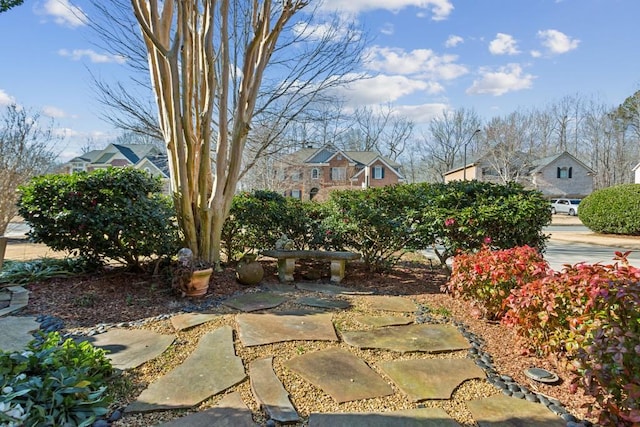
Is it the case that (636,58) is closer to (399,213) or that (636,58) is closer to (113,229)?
(399,213)

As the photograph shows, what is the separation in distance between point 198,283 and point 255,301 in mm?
683

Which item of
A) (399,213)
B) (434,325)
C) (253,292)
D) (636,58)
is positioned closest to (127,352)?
(253,292)

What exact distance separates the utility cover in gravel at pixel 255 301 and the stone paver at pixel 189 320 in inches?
14.9

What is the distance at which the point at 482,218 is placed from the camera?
14.2 feet

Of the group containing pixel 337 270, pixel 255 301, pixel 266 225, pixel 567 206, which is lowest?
pixel 255 301

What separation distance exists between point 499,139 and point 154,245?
24.7m

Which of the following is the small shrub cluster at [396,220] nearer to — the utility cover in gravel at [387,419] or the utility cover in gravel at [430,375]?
the utility cover in gravel at [430,375]

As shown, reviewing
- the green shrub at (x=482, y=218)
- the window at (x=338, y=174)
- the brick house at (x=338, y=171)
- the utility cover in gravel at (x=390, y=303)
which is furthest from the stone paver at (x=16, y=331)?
the window at (x=338, y=174)

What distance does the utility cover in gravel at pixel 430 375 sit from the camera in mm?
2047

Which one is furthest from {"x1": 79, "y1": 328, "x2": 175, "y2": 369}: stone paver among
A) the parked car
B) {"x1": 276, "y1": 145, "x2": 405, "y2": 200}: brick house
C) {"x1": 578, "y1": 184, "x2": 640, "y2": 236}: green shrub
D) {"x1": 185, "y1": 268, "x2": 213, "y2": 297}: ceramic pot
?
the parked car

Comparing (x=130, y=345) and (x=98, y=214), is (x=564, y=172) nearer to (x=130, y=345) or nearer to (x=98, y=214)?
(x=98, y=214)

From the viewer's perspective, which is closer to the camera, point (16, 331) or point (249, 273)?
point (16, 331)

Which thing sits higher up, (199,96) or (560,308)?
(199,96)

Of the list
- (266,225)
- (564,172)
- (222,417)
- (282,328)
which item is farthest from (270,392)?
(564,172)
